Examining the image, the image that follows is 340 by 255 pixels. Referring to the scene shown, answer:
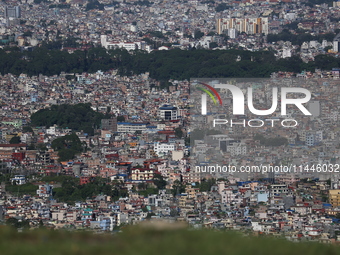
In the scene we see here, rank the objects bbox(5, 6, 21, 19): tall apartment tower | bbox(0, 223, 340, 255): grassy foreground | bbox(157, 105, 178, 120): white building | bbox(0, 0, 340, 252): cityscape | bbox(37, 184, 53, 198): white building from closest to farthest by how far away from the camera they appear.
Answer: bbox(0, 223, 340, 255): grassy foreground, bbox(0, 0, 340, 252): cityscape, bbox(37, 184, 53, 198): white building, bbox(157, 105, 178, 120): white building, bbox(5, 6, 21, 19): tall apartment tower

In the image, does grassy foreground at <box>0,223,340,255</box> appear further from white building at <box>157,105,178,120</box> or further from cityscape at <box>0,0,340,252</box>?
white building at <box>157,105,178,120</box>

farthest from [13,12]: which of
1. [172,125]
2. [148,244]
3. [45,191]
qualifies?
[148,244]

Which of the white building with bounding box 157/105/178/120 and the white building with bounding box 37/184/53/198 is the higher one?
the white building with bounding box 157/105/178/120

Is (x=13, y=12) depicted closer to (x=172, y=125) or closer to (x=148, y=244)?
(x=172, y=125)

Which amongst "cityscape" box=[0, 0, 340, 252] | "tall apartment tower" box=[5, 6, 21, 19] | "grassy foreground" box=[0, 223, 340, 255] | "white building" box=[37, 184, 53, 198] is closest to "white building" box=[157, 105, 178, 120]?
"cityscape" box=[0, 0, 340, 252]

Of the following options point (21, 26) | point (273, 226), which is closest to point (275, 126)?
point (273, 226)

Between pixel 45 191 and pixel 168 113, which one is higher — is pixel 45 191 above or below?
below

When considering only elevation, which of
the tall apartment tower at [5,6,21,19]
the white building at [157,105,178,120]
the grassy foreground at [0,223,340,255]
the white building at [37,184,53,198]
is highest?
the tall apartment tower at [5,6,21,19]

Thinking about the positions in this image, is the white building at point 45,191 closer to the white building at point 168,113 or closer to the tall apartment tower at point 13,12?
the white building at point 168,113
